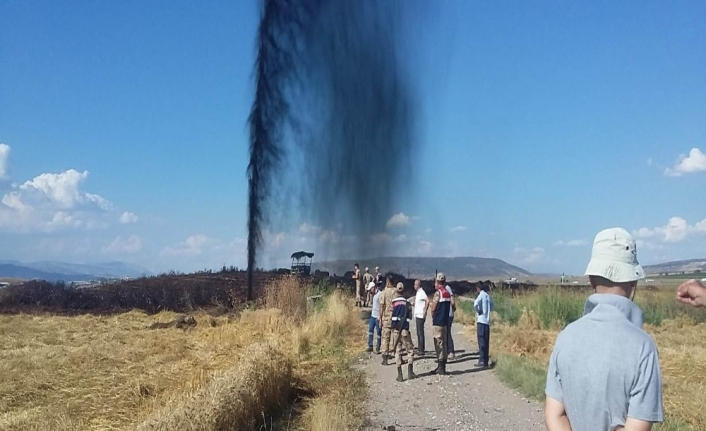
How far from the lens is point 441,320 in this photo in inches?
532

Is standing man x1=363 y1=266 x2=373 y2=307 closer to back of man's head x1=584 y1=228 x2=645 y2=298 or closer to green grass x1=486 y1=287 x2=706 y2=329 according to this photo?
green grass x1=486 y1=287 x2=706 y2=329

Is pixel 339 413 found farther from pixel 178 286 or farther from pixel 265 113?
pixel 178 286

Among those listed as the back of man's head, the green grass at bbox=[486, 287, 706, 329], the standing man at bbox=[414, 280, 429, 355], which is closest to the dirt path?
the standing man at bbox=[414, 280, 429, 355]

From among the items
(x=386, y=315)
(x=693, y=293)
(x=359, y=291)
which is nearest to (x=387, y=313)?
(x=386, y=315)

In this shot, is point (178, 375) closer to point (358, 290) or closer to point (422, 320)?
point (422, 320)

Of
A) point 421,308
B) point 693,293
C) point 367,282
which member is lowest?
point 421,308

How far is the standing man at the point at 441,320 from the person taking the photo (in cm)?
1324

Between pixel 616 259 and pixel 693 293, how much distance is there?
0.44 meters

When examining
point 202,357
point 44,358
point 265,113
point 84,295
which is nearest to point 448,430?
point 202,357

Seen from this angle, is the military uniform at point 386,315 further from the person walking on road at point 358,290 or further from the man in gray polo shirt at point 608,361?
the man in gray polo shirt at point 608,361

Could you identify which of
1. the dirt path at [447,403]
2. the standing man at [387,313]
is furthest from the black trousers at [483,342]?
the standing man at [387,313]

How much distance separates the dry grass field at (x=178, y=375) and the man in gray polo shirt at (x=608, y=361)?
419 cm

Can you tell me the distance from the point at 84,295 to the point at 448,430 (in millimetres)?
19941

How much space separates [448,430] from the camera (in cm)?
891
